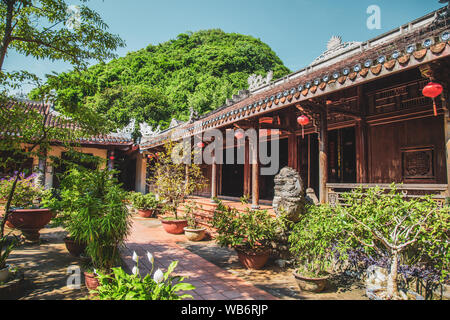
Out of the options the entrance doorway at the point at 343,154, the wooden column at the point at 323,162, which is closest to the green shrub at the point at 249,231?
the wooden column at the point at 323,162

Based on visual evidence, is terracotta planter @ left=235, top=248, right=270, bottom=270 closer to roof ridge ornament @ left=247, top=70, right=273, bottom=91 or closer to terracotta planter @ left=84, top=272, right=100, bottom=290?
terracotta planter @ left=84, top=272, right=100, bottom=290

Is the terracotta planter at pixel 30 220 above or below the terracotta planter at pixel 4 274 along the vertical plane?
above

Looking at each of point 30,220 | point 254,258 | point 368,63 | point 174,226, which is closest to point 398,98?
point 368,63

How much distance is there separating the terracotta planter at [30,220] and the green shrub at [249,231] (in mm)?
4050

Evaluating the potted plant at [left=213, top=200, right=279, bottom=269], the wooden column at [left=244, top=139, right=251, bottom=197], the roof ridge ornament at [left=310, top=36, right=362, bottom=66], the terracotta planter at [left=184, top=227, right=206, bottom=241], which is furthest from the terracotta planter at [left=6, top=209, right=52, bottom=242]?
the roof ridge ornament at [left=310, top=36, right=362, bottom=66]

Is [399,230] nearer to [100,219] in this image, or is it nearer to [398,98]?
[398,98]

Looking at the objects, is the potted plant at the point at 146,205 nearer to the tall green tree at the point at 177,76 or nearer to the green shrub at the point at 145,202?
the green shrub at the point at 145,202

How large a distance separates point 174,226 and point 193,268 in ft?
9.36

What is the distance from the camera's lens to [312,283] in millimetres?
3645

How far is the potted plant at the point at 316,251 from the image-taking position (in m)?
3.65

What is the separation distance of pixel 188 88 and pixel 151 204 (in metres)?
21.7

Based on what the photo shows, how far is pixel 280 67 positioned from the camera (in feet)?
103

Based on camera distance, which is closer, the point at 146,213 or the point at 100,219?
the point at 100,219
